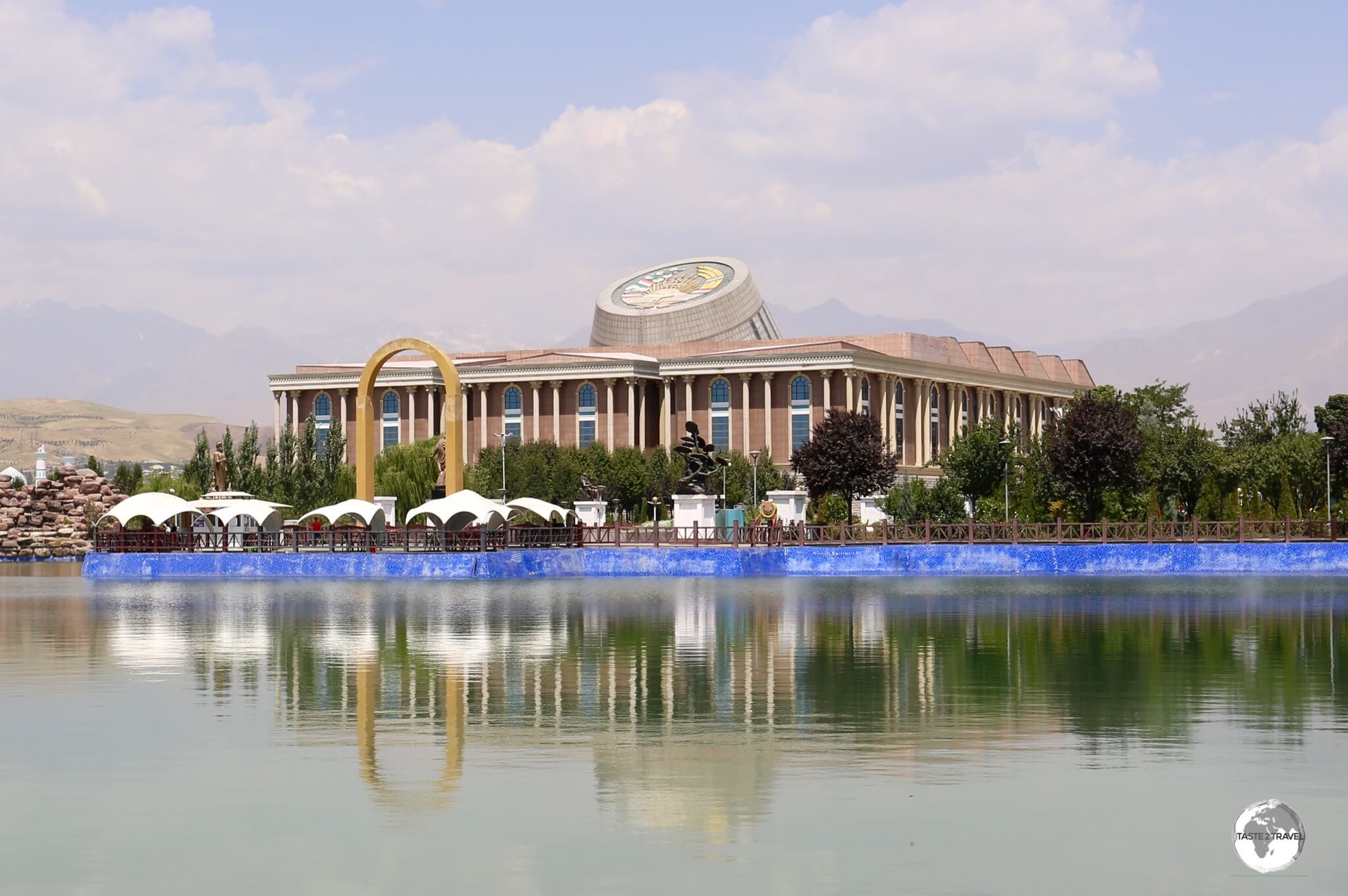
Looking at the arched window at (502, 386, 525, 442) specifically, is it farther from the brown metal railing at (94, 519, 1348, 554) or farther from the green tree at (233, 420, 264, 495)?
the brown metal railing at (94, 519, 1348, 554)

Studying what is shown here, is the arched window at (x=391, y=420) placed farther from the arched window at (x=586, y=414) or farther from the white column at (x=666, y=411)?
the white column at (x=666, y=411)

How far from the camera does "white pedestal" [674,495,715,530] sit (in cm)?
6731

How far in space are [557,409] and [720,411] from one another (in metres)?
12.0

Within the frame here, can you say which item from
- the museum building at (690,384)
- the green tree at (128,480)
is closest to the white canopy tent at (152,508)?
the green tree at (128,480)

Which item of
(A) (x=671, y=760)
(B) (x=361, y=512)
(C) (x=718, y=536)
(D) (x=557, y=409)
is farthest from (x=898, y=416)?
(A) (x=671, y=760)

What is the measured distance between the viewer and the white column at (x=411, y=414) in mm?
136750

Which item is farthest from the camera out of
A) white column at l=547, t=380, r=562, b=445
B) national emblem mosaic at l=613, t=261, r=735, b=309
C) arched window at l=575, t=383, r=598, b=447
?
national emblem mosaic at l=613, t=261, r=735, b=309

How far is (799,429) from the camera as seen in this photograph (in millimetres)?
124375

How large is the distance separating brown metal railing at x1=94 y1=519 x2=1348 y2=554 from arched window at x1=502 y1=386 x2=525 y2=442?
67.3 m

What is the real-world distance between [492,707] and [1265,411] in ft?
330

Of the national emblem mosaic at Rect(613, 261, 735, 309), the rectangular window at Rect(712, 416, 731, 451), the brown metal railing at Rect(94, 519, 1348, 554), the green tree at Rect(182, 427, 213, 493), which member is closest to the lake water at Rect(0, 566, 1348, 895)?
the brown metal railing at Rect(94, 519, 1348, 554)

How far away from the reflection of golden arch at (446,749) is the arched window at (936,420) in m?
114

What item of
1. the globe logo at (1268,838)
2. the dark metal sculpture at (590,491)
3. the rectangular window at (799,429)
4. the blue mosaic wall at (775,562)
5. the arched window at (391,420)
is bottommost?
the globe logo at (1268,838)

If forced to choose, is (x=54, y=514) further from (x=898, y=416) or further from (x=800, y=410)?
(x=898, y=416)
